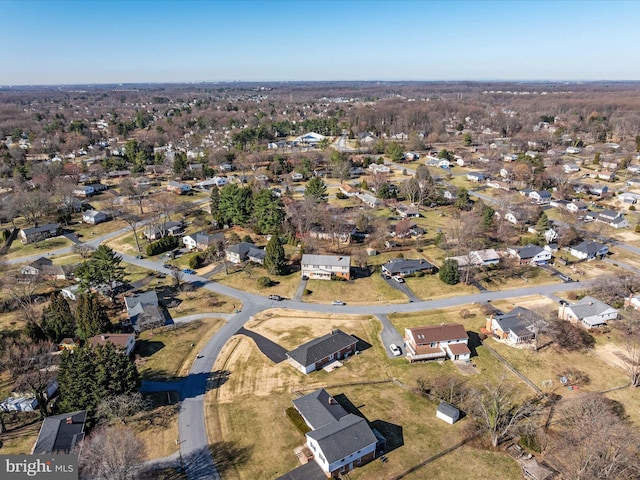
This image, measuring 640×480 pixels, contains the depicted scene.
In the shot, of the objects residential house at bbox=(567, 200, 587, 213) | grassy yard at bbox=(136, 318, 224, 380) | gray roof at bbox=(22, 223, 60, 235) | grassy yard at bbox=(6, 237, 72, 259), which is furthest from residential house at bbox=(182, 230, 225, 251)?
residential house at bbox=(567, 200, 587, 213)

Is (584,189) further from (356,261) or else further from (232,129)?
(232,129)

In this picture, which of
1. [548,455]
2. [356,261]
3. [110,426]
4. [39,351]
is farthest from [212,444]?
[356,261]

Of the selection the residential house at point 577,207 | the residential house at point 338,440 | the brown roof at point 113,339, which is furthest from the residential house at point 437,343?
the residential house at point 577,207

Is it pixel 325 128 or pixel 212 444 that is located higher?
pixel 325 128

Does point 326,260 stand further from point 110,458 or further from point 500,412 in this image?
point 110,458

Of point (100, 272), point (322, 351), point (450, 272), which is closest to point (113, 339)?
point (100, 272)

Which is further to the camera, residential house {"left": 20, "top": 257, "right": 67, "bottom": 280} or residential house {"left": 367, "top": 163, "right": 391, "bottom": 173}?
residential house {"left": 367, "top": 163, "right": 391, "bottom": 173}

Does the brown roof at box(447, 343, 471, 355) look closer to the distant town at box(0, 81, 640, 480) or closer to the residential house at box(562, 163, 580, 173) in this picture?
the distant town at box(0, 81, 640, 480)
